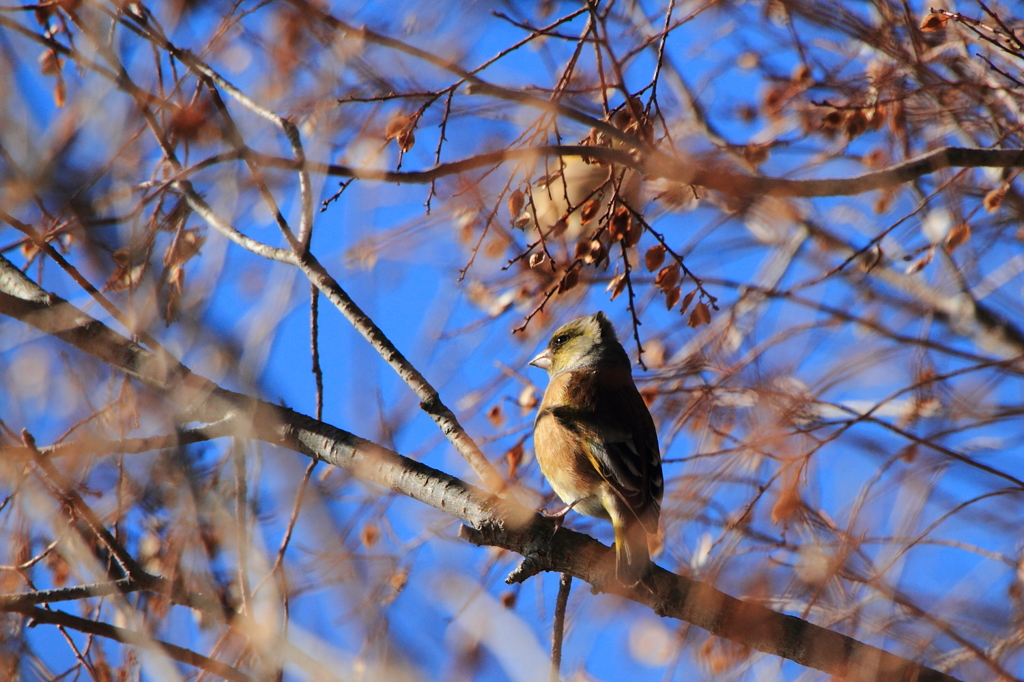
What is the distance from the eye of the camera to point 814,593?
3564 millimetres

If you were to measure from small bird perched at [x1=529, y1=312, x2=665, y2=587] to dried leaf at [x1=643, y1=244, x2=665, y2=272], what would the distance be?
1.05 meters

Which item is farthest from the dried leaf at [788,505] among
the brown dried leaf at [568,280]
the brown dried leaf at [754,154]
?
the brown dried leaf at [754,154]

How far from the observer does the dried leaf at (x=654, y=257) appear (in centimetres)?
408

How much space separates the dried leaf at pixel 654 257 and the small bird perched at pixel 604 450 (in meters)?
1.05

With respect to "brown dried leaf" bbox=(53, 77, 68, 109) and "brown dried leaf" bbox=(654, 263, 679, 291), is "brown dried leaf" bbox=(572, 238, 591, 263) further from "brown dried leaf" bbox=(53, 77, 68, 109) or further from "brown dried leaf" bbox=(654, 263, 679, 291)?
"brown dried leaf" bbox=(53, 77, 68, 109)

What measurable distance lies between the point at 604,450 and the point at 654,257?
1.10 m

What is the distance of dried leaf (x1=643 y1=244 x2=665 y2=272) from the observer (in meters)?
4.08

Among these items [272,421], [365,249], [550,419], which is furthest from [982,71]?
[272,421]

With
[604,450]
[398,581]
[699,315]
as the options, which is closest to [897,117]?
[699,315]

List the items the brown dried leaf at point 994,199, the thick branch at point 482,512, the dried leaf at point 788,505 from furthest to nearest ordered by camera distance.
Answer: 1. the brown dried leaf at point 994,199
2. the dried leaf at point 788,505
3. the thick branch at point 482,512

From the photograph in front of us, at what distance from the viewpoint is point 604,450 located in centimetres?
459

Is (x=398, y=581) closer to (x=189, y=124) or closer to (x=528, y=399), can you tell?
(x=528, y=399)

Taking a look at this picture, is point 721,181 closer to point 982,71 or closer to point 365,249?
point 365,249

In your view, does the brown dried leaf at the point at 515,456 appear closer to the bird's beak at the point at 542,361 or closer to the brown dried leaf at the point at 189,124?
the bird's beak at the point at 542,361
